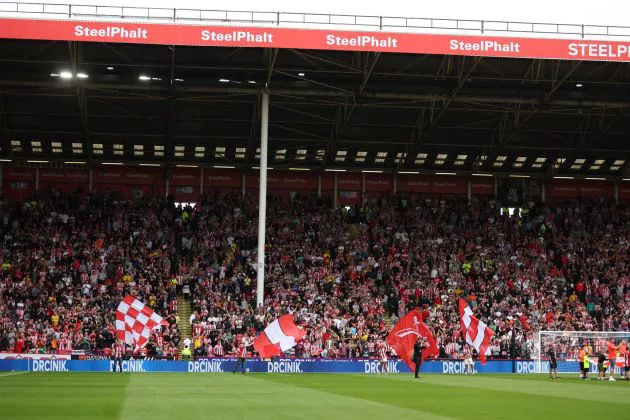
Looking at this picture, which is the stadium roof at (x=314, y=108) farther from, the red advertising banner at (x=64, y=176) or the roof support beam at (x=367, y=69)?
the red advertising banner at (x=64, y=176)

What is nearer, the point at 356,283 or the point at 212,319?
the point at 212,319

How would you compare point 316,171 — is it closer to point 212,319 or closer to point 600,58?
point 212,319

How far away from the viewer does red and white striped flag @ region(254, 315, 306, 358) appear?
128 ft

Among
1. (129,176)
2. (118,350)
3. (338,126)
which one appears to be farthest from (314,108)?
(118,350)

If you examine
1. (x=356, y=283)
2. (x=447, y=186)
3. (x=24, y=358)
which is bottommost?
(x=24, y=358)

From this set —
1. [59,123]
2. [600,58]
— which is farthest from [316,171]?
[600,58]

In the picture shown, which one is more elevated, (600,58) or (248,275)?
(600,58)

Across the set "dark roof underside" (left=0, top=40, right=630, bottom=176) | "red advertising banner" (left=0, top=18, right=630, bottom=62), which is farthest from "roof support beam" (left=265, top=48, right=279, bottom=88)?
"red advertising banner" (left=0, top=18, right=630, bottom=62)

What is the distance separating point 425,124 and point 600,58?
1400 centimetres

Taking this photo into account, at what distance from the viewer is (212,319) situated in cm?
4672

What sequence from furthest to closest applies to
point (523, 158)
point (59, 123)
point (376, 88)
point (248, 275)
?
point (523, 158), point (59, 123), point (248, 275), point (376, 88)

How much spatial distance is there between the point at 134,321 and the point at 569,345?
21.5 metres

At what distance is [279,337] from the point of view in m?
39.1

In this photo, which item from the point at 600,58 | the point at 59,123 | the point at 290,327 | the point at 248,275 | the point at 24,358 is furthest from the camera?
the point at 59,123
